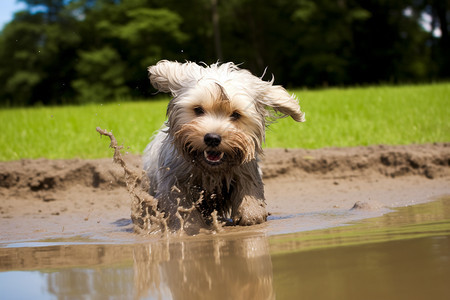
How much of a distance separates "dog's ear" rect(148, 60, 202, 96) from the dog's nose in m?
0.62

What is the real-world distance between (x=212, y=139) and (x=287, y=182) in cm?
348

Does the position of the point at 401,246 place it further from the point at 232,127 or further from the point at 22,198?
the point at 22,198

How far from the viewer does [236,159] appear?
5184mm

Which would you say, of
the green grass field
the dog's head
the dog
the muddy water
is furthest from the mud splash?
the green grass field

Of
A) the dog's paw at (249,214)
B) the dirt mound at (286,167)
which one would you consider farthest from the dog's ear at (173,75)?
Result: the dirt mound at (286,167)

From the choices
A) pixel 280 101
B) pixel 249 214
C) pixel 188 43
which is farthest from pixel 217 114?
pixel 188 43

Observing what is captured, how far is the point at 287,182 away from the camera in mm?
8227

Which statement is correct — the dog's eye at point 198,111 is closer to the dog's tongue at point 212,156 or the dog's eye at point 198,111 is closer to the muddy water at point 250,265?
the dog's tongue at point 212,156

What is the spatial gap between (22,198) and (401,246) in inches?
224

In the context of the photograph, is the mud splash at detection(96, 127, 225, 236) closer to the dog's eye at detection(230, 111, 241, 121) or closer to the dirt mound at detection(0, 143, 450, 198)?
the dog's eye at detection(230, 111, 241, 121)

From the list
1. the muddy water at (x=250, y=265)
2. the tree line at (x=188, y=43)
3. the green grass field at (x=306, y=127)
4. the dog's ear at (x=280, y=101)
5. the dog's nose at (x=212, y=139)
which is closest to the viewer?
the muddy water at (x=250, y=265)

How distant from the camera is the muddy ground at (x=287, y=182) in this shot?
6961mm

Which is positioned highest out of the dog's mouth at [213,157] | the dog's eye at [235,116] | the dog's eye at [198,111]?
the dog's eye at [198,111]

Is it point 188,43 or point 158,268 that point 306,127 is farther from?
point 188,43
